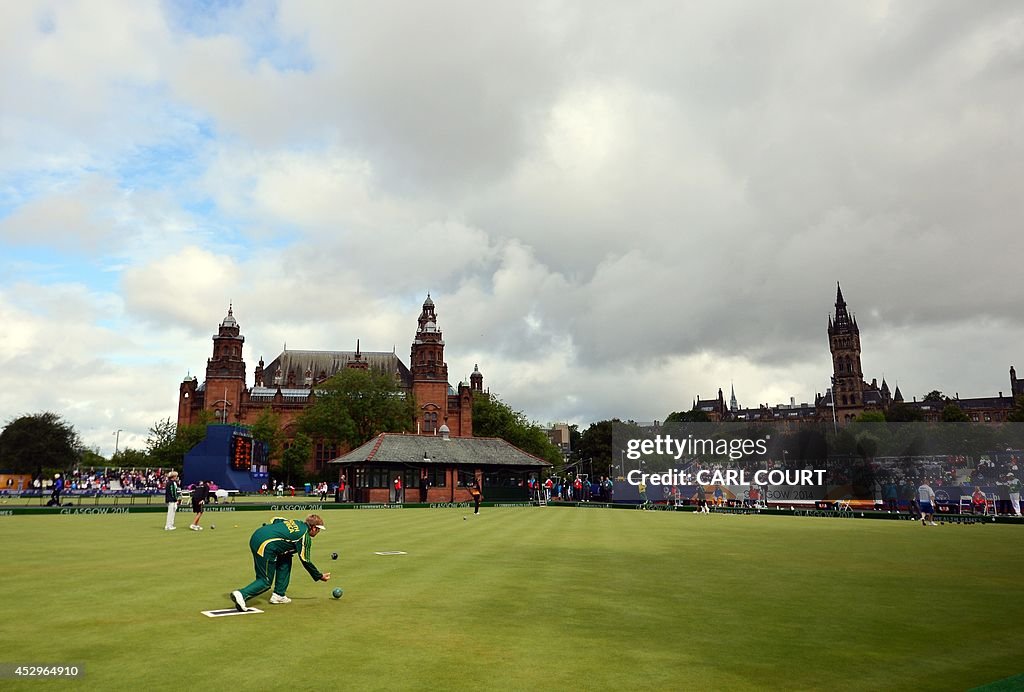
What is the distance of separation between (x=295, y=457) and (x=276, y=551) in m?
88.4

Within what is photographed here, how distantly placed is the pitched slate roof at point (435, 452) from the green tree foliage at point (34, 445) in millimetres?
59585

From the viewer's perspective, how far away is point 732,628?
30.4ft

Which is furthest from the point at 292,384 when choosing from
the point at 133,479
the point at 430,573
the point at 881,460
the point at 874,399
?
the point at 874,399

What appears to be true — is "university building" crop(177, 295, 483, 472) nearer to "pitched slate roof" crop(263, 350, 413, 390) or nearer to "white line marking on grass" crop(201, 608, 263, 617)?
"pitched slate roof" crop(263, 350, 413, 390)

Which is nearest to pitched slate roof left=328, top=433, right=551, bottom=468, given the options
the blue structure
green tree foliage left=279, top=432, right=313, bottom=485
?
the blue structure

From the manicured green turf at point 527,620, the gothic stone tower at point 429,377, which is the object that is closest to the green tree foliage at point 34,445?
the gothic stone tower at point 429,377

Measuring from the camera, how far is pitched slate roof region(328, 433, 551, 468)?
55.6 meters

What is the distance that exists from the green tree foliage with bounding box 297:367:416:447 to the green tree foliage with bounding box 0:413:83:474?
35.4 metres

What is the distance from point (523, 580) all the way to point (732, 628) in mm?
5103

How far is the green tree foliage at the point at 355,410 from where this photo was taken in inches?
3531

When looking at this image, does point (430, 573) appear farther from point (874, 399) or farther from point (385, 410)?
point (874, 399)

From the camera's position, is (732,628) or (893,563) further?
(893,563)

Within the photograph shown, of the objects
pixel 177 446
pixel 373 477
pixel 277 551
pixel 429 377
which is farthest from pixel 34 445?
pixel 277 551

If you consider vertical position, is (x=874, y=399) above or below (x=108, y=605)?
above
